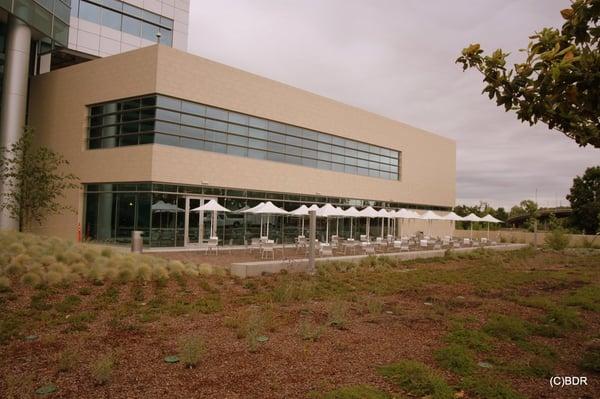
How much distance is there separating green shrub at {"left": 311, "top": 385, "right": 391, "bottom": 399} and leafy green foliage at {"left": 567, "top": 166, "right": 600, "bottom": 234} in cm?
5256

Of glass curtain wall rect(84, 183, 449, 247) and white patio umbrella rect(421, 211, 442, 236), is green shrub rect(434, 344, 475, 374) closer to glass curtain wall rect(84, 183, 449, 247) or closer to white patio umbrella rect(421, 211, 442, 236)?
glass curtain wall rect(84, 183, 449, 247)

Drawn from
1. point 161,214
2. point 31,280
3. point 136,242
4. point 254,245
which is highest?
point 161,214

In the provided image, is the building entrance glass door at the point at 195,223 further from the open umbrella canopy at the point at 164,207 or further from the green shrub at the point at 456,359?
the green shrub at the point at 456,359

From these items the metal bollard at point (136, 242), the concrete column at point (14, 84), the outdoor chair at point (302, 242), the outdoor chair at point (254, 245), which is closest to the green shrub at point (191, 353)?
the metal bollard at point (136, 242)

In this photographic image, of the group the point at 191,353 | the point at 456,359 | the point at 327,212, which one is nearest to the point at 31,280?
the point at 191,353

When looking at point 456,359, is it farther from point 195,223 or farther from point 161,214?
point 195,223

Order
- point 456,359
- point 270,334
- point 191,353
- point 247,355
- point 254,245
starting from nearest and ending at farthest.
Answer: point 191,353, point 456,359, point 247,355, point 270,334, point 254,245

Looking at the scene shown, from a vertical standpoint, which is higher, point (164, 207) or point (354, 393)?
point (164, 207)

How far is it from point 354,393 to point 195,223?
19.1 metres

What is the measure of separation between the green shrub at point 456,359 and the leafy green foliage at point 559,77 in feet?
9.99

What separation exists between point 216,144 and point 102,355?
61.1 feet

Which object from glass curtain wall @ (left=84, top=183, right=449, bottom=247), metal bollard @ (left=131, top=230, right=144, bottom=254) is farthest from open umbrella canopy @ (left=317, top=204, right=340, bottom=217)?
metal bollard @ (left=131, top=230, right=144, bottom=254)

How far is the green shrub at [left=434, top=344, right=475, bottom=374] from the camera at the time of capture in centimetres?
564

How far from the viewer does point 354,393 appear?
4.66 meters
